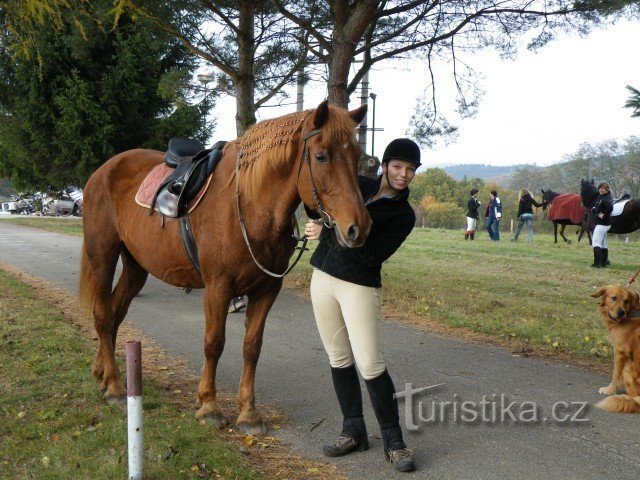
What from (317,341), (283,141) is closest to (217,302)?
(283,141)

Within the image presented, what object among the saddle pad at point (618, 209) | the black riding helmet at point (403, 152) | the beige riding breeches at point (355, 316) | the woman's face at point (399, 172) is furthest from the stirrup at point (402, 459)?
the saddle pad at point (618, 209)

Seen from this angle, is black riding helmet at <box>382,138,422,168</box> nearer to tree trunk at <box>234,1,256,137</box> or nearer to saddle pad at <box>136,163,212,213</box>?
saddle pad at <box>136,163,212,213</box>

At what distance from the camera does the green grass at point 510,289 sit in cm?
706

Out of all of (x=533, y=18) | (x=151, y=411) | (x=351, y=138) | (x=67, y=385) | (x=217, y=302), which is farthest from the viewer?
(x=533, y=18)

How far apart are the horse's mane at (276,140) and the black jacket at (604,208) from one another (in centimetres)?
1167

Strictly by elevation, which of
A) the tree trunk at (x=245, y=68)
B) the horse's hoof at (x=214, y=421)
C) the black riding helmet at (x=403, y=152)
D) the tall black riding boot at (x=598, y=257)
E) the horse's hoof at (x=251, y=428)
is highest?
the tree trunk at (x=245, y=68)

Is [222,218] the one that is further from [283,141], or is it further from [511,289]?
[511,289]

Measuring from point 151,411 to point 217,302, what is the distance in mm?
1095

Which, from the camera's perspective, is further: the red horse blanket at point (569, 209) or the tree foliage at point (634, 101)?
the red horse blanket at point (569, 209)

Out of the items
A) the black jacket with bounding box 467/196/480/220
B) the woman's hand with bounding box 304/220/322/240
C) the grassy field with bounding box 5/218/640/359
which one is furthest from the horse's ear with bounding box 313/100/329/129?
the black jacket with bounding box 467/196/480/220

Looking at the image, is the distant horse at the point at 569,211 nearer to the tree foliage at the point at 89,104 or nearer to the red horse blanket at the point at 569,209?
the red horse blanket at the point at 569,209

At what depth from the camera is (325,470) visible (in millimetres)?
3576

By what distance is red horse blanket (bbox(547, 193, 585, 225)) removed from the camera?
17516 millimetres

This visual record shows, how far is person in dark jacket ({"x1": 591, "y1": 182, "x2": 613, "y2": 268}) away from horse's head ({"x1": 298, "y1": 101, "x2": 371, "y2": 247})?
1152cm
